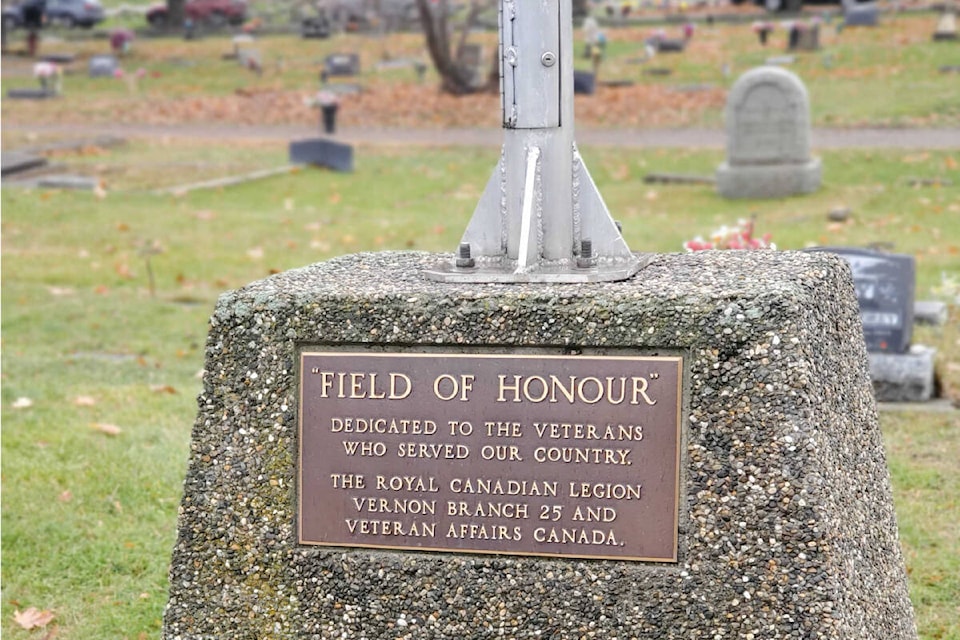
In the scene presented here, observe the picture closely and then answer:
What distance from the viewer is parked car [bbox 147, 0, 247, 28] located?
48312 mm

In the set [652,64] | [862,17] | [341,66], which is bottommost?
[341,66]

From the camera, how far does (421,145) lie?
2067cm

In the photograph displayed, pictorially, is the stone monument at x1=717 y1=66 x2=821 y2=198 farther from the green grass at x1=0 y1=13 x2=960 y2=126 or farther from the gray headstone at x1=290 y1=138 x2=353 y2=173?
the green grass at x1=0 y1=13 x2=960 y2=126

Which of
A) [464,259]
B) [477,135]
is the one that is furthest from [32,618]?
[477,135]

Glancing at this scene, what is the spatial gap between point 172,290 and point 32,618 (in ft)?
19.1

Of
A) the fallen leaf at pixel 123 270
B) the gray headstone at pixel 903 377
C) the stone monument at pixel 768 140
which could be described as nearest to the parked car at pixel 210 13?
the stone monument at pixel 768 140

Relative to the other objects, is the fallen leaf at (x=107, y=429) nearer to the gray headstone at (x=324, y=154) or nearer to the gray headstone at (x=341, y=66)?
the gray headstone at (x=324, y=154)

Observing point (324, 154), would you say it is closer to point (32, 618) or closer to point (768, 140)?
point (768, 140)

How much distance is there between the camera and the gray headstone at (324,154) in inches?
699

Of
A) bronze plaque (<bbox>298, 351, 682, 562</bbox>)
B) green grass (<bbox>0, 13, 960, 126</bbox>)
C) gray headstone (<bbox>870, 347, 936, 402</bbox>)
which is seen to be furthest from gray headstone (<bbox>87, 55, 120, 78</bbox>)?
bronze plaque (<bbox>298, 351, 682, 562</bbox>)

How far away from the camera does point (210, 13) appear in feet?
161

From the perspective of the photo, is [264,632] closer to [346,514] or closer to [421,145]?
[346,514]

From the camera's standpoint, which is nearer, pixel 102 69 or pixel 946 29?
pixel 946 29

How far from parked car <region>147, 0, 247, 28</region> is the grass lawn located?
29.1 meters
